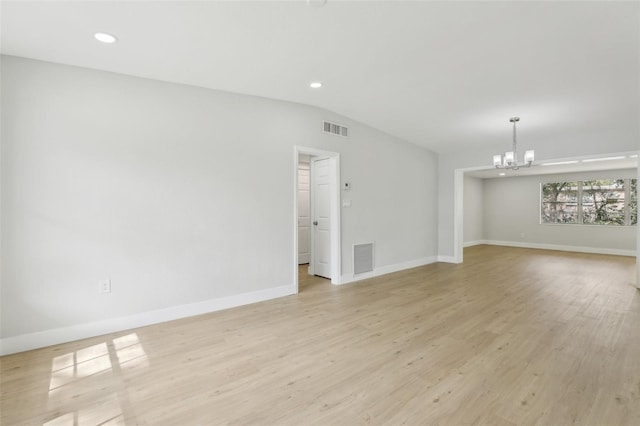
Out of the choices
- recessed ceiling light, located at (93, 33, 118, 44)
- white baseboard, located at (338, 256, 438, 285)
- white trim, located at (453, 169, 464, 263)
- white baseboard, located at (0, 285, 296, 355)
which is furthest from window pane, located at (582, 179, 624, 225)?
recessed ceiling light, located at (93, 33, 118, 44)

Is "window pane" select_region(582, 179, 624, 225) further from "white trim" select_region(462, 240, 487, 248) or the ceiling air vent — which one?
the ceiling air vent

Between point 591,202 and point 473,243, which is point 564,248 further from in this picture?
point 473,243

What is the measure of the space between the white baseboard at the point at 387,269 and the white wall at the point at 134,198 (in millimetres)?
1158

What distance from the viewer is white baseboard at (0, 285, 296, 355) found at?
2.73 m

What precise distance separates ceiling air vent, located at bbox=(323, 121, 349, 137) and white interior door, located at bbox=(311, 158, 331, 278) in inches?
19.9

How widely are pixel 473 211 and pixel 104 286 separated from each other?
421 inches

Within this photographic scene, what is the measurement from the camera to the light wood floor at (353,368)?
74.0 inches

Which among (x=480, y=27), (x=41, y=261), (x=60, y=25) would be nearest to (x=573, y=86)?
(x=480, y=27)

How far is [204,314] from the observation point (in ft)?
11.9

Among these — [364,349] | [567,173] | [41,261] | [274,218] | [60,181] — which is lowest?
[364,349]

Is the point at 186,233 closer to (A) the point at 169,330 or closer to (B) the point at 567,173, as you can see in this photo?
(A) the point at 169,330

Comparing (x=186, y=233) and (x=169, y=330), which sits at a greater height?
(x=186, y=233)

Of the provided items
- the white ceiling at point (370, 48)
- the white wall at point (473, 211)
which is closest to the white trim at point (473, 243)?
the white wall at point (473, 211)

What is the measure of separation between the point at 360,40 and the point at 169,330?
11.4 ft
